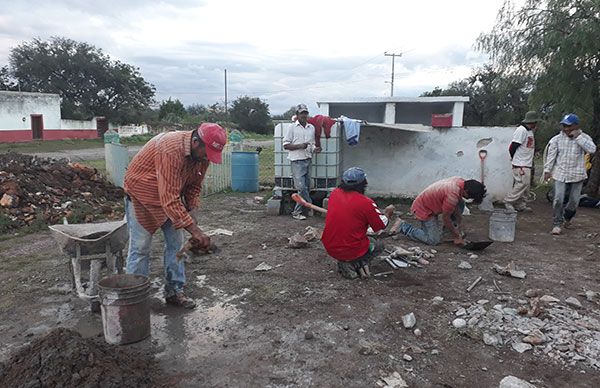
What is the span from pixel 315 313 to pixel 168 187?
1773mm

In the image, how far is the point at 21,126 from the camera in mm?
33031

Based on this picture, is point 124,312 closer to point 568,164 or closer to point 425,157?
point 568,164

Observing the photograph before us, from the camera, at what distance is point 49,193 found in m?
9.34

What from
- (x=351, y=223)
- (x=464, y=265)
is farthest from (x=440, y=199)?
(x=351, y=223)

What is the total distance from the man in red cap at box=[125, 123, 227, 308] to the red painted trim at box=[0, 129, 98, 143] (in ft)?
110

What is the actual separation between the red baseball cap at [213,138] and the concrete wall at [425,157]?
628 cm

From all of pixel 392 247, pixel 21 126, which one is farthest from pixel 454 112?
pixel 21 126

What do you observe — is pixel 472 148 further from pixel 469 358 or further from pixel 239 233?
pixel 469 358

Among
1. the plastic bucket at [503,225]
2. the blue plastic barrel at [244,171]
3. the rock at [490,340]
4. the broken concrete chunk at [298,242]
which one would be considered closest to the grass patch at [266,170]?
A: the blue plastic barrel at [244,171]

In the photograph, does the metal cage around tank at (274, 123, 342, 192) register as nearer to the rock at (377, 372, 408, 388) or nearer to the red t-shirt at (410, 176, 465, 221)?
the red t-shirt at (410, 176, 465, 221)

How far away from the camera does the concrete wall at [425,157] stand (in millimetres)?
9711

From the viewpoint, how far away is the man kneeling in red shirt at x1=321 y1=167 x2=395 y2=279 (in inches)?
193

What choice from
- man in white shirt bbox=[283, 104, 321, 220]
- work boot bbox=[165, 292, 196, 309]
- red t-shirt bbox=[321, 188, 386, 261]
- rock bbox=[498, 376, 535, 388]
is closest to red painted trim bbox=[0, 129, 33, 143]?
man in white shirt bbox=[283, 104, 321, 220]

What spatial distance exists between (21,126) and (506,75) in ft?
110
